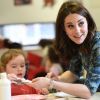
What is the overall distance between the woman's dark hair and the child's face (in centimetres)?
25

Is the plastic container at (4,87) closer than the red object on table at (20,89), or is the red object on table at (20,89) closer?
the plastic container at (4,87)

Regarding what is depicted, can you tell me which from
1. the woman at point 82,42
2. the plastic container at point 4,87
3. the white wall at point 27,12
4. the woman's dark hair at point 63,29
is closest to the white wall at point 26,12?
the white wall at point 27,12

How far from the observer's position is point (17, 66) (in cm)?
166

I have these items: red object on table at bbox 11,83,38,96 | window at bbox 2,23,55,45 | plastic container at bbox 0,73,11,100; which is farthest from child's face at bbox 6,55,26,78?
window at bbox 2,23,55,45

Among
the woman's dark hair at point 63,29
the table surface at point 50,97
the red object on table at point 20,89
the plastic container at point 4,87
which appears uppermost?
the woman's dark hair at point 63,29

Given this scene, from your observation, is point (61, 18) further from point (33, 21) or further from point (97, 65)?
point (33, 21)

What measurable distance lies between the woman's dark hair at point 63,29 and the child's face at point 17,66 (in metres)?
0.25

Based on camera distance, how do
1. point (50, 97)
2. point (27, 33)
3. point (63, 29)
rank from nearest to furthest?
1. point (50, 97)
2. point (63, 29)
3. point (27, 33)

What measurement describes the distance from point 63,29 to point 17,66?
1.06 ft

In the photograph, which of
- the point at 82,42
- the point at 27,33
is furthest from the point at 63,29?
the point at 27,33

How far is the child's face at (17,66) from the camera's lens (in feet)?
5.39

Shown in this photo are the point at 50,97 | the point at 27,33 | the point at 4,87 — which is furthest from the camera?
the point at 27,33

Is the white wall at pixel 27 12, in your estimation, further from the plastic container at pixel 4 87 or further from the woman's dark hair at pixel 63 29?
the plastic container at pixel 4 87

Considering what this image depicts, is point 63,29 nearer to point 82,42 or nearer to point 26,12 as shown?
point 82,42
